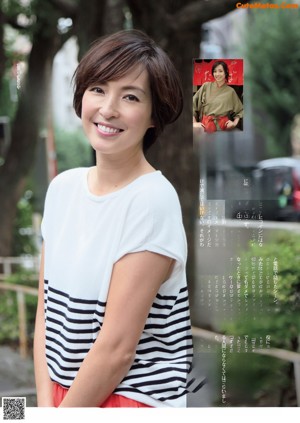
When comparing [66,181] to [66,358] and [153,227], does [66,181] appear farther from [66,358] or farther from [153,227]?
[66,358]

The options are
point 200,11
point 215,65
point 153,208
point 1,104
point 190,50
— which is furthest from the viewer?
point 1,104

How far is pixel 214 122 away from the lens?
1841 millimetres

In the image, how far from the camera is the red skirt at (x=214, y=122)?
183 centimetres

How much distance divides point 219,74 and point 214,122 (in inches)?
5.2

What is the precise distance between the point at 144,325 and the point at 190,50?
103 centimetres

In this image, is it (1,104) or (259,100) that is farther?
(1,104)

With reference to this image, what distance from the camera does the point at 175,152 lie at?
195 cm

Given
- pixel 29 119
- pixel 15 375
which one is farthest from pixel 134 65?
pixel 15 375

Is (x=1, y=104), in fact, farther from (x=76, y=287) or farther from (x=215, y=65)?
(x=76, y=287)

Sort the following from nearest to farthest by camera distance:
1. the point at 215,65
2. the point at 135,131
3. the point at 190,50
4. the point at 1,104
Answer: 1. the point at 135,131
2. the point at 215,65
3. the point at 190,50
4. the point at 1,104

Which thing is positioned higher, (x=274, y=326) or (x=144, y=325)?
(x=144, y=325)

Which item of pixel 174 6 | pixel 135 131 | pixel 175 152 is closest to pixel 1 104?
pixel 174 6
